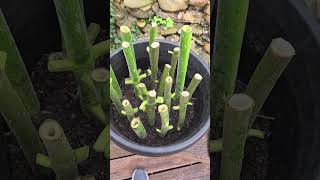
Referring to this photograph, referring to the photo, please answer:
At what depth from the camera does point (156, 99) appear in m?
0.85

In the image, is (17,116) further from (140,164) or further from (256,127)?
(256,127)

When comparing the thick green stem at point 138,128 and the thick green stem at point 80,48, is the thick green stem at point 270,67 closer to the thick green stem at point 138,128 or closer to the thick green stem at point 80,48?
the thick green stem at point 138,128

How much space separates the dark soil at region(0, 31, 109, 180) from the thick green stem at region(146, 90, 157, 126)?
0.25 m

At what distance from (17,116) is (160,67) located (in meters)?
0.24

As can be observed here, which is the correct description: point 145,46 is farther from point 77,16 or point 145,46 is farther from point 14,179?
point 14,179

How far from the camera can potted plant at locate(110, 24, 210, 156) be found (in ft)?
2.52

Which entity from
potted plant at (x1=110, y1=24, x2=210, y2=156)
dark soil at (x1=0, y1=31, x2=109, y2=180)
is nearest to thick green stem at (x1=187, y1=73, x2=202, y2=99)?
potted plant at (x1=110, y1=24, x2=210, y2=156)

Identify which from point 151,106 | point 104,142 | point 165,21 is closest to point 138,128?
point 151,106

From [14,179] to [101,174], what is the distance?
0.16 metres

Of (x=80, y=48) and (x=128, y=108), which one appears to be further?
(x=80, y=48)

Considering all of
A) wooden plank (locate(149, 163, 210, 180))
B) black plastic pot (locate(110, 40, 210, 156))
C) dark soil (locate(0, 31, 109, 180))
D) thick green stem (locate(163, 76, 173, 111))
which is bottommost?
dark soil (locate(0, 31, 109, 180))

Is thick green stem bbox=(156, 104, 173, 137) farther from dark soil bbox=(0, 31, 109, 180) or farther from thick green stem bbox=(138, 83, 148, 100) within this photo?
dark soil bbox=(0, 31, 109, 180)

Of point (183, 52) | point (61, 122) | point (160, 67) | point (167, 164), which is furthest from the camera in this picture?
point (61, 122)

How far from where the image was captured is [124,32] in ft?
2.41
